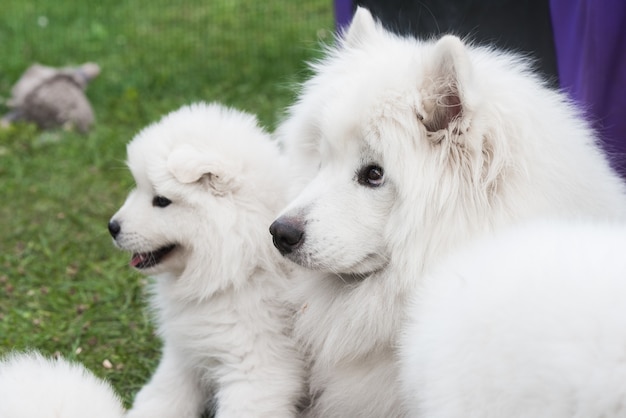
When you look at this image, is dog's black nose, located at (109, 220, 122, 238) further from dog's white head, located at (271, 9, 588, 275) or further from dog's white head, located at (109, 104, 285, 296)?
dog's white head, located at (271, 9, 588, 275)

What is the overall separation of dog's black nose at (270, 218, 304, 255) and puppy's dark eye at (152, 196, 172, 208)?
0.82 m

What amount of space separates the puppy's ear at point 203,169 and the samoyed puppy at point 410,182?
519mm

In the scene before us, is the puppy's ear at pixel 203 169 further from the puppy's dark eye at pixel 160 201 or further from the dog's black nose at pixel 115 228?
the dog's black nose at pixel 115 228

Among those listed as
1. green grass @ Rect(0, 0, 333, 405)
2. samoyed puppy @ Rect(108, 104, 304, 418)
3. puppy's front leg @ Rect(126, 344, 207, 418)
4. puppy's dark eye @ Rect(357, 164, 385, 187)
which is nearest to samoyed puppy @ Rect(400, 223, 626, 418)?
puppy's dark eye @ Rect(357, 164, 385, 187)

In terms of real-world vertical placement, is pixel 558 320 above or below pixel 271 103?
above

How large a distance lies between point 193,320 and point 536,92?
158 cm

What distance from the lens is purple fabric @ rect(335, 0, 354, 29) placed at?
211 inches

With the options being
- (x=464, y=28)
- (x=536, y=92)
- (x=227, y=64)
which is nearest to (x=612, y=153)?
(x=536, y=92)

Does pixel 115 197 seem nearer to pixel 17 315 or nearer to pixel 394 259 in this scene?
pixel 17 315

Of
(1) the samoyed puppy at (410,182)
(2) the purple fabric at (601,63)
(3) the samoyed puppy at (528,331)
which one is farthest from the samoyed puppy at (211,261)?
(2) the purple fabric at (601,63)

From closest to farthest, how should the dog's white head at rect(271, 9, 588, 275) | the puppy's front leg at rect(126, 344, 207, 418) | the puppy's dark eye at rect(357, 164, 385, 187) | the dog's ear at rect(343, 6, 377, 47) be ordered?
the dog's white head at rect(271, 9, 588, 275), the puppy's dark eye at rect(357, 164, 385, 187), the dog's ear at rect(343, 6, 377, 47), the puppy's front leg at rect(126, 344, 207, 418)

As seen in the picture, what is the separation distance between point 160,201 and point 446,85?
54.3 inches

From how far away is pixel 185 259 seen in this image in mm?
3674

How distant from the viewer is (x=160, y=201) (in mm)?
3680
